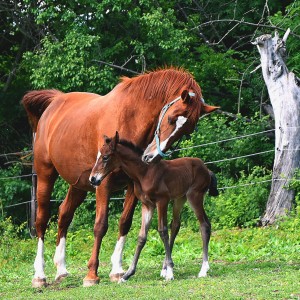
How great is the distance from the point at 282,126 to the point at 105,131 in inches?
237

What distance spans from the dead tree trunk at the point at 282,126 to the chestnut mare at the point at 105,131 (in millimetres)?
4775

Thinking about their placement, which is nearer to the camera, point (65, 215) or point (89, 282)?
point (89, 282)

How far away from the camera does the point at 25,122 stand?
2311cm

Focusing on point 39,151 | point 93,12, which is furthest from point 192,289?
point 93,12

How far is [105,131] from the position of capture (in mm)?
9055

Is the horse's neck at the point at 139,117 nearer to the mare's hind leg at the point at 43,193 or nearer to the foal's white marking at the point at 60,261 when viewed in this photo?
the mare's hind leg at the point at 43,193

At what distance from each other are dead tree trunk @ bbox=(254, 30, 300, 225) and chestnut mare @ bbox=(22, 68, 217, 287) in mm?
4775

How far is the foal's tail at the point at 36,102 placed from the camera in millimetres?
11305

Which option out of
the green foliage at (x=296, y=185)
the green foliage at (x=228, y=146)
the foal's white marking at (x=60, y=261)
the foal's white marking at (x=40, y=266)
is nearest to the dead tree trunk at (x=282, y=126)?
the green foliage at (x=296, y=185)

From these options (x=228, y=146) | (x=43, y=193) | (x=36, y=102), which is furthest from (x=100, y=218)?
(x=228, y=146)

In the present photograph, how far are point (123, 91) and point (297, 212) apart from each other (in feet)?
18.6

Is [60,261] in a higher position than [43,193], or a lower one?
lower

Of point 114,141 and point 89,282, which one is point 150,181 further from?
point 89,282

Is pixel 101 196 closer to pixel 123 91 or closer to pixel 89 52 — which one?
pixel 123 91
